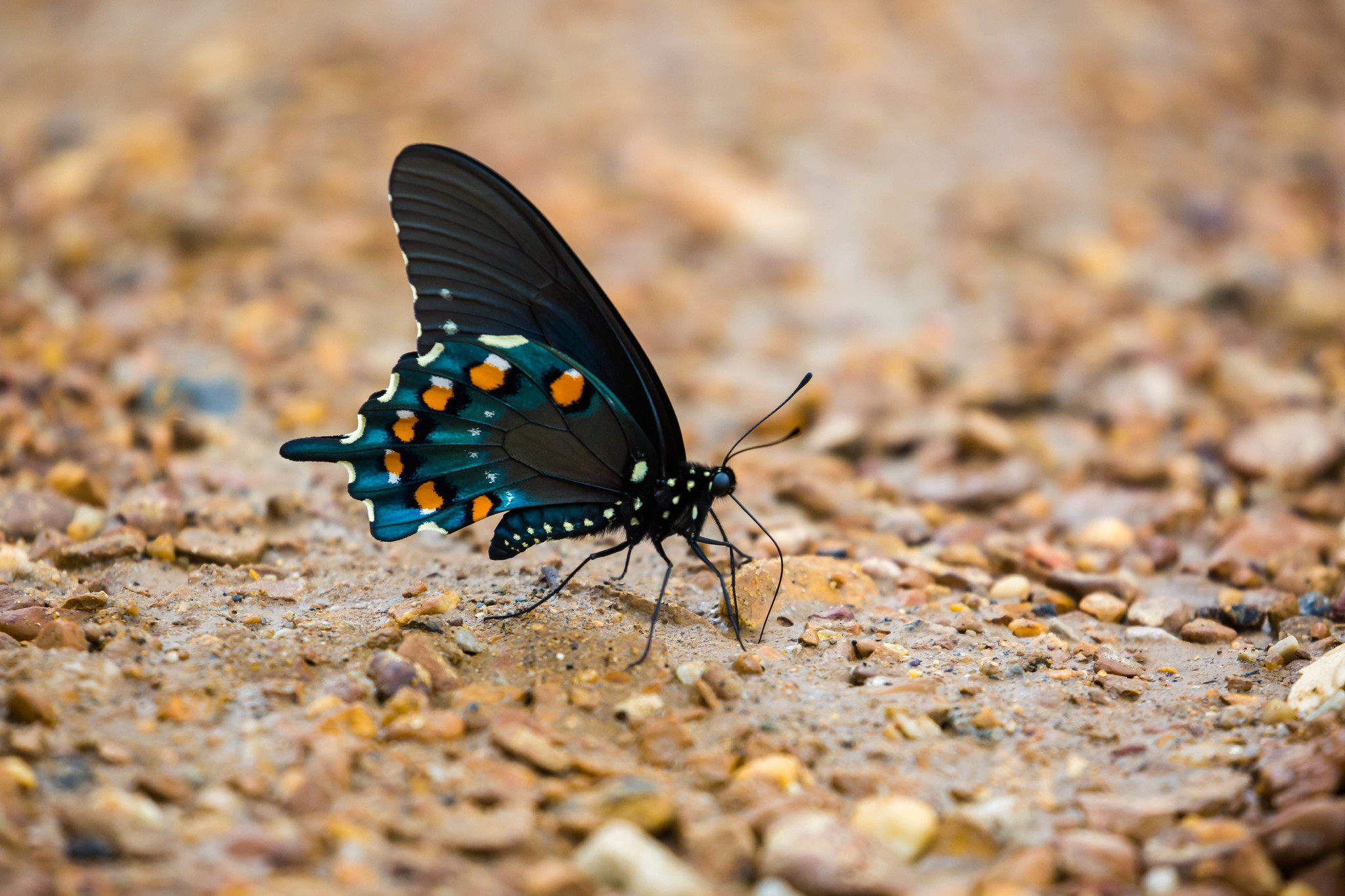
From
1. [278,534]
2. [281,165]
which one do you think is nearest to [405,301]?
[281,165]

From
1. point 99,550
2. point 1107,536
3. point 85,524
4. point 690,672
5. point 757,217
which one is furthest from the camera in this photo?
point 757,217

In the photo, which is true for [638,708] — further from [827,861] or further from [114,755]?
[114,755]

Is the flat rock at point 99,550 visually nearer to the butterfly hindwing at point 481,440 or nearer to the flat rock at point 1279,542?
the butterfly hindwing at point 481,440

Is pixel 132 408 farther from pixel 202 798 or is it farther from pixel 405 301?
pixel 202 798

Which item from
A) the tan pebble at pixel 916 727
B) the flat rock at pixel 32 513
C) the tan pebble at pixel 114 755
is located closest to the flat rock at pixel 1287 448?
the tan pebble at pixel 916 727

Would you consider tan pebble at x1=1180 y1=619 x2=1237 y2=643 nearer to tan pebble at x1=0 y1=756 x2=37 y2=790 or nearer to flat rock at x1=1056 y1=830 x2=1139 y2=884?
flat rock at x1=1056 y1=830 x2=1139 y2=884

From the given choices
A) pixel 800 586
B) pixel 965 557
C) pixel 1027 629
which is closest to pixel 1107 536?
pixel 965 557
